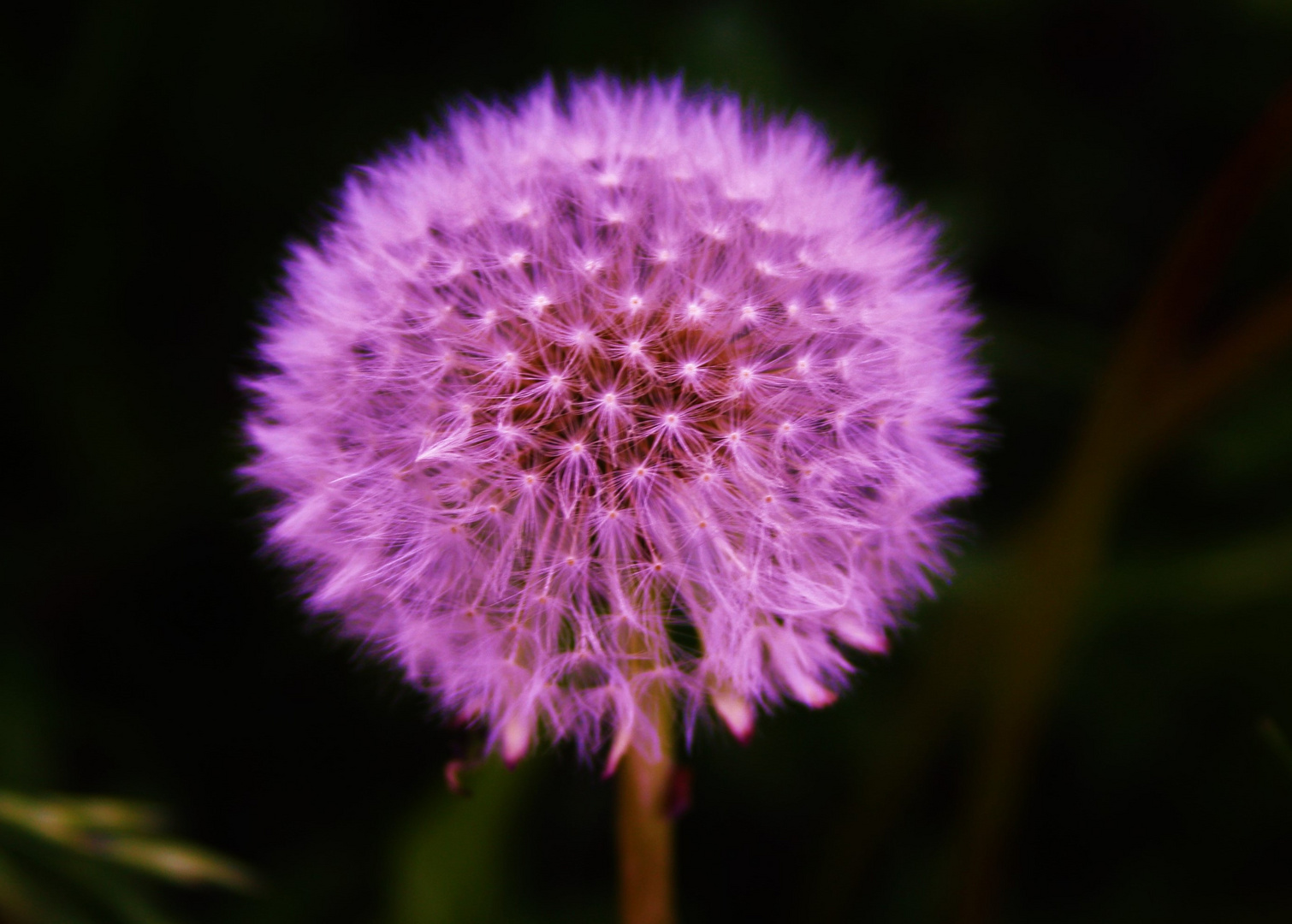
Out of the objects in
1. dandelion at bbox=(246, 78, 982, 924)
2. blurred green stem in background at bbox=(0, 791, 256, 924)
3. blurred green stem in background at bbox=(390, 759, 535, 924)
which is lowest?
blurred green stem in background at bbox=(0, 791, 256, 924)

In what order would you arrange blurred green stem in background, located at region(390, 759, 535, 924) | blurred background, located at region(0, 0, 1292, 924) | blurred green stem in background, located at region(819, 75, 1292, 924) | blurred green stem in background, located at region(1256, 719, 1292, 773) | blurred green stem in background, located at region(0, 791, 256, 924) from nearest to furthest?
blurred green stem in background, located at region(1256, 719, 1292, 773) < blurred green stem in background, located at region(0, 791, 256, 924) < blurred green stem in background, located at region(819, 75, 1292, 924) < blurred green stem in background, located at region(390, 759, 535, 924) < blurred background, located at region(0, 0, 1292, 924)

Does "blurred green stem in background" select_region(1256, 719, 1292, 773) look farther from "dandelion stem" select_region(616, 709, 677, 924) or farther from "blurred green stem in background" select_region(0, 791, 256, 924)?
"blurred green stem in background" select_region(0, 791, 256, 924)

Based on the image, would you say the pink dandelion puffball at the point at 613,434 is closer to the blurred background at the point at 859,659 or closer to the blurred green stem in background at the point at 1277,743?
the blurred green stem in background at the point at 1277,743

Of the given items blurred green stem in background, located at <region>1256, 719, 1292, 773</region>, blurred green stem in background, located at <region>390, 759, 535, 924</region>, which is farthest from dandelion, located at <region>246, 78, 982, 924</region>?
blurred green stem in background, located at <region>390, 759, 535, 924</region>

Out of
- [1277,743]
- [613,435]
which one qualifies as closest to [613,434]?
[613,435]

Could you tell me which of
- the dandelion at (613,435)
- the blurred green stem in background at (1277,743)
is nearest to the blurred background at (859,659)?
the blurred green stem in background at (1277,743)

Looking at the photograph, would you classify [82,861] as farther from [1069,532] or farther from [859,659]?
[1069,532]

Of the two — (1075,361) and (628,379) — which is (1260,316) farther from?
(628,379)
